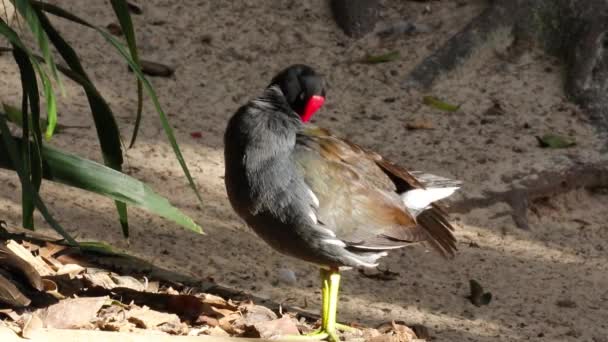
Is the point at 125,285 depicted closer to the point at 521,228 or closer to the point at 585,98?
the point at 521,228

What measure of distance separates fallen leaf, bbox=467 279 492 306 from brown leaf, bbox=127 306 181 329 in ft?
6.56

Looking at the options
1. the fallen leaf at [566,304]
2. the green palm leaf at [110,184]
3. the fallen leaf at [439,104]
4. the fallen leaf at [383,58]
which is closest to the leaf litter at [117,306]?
the green palm leaf at [110,184]

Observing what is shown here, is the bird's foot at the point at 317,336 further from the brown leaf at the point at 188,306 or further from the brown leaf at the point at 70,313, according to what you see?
the brown leaf at the point at 70,313

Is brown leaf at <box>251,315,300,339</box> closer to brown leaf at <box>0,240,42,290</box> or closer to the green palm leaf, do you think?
the green palm leaf

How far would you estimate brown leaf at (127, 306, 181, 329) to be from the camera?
4389 millimetres

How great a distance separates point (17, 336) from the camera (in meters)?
3.88

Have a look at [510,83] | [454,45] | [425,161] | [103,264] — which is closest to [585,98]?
[510,83]

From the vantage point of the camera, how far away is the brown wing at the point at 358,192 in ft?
15.1

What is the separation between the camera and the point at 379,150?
7418 mm

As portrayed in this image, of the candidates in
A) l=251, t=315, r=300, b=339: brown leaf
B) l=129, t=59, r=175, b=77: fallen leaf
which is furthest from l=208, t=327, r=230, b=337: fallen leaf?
l=129, t=59, r=175, b=77: fallen leaf

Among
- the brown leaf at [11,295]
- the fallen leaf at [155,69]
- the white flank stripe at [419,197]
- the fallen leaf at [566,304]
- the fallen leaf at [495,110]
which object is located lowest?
the fallen leaf at [566,304]

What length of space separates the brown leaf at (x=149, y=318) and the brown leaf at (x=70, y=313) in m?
0.15

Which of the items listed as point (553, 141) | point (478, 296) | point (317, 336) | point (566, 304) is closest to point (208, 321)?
point (317, 336)

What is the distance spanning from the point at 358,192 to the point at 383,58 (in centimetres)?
386
